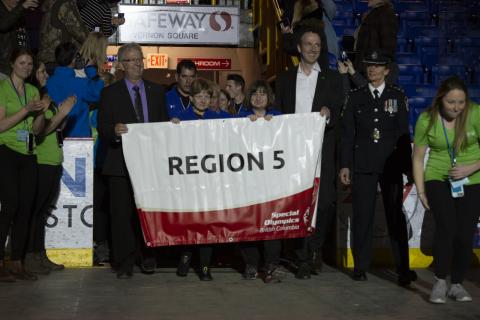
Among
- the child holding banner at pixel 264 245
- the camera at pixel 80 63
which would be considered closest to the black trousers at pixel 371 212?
the child holding banner at pixel 264 245

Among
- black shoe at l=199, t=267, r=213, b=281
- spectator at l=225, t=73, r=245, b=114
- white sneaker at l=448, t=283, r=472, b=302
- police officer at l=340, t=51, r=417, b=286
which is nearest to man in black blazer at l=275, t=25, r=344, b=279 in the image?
police officer at l=340, t=51, r=417, b=286

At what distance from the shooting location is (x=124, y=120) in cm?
953

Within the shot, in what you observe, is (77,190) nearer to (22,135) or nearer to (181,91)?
(22,135)

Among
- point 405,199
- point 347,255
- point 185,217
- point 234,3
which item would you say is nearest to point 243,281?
point 185,217

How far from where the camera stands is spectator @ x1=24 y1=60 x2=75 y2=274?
31.8 ft

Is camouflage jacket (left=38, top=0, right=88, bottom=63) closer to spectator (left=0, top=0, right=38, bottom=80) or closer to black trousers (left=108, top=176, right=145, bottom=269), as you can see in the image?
spectator (left=0, top=0, right=38, bottom=80)

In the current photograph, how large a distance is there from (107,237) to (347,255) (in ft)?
8.56

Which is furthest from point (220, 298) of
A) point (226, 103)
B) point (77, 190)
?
point (226, 103)

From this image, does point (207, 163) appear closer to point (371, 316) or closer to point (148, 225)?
point (148, 225)

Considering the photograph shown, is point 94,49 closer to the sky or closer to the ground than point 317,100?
closer to the sky

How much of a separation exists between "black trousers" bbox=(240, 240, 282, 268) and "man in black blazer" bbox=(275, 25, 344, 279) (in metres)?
0.32

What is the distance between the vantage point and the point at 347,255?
1030 centimetres

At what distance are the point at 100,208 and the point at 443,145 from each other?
418 cm

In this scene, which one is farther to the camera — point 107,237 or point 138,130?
point 107,237
